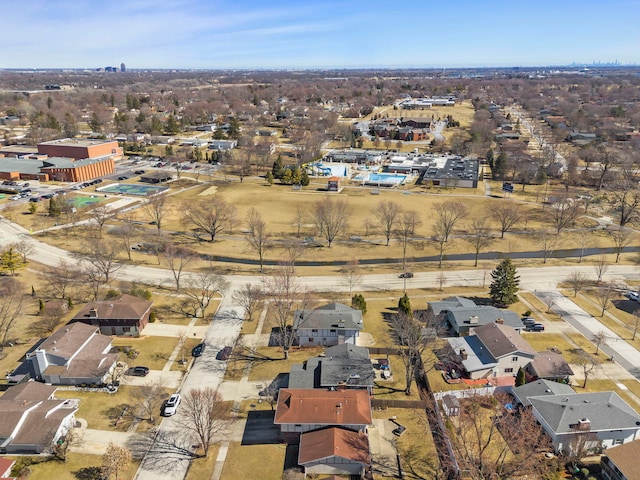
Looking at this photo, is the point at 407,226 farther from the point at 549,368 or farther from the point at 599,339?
the point at 549,368

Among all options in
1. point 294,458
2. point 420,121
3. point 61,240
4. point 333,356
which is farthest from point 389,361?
point 420,121

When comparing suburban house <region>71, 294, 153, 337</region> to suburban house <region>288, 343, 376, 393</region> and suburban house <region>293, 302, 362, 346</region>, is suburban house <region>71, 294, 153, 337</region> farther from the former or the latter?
suburban house <region>288, 343, 376, 393</region>

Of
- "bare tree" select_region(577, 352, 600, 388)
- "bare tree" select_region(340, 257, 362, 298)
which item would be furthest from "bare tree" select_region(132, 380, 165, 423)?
"bare tree" select_region(577, 352, 600, 388)

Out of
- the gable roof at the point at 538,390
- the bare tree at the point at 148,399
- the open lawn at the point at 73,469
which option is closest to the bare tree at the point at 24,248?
the bare tree at the point at 148,399

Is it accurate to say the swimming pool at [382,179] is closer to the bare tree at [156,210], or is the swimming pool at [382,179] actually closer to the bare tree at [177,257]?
the bare tree at [156,210]

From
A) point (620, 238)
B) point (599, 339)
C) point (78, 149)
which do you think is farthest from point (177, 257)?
point (78, 149)

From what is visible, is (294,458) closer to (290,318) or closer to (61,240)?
(290,318)

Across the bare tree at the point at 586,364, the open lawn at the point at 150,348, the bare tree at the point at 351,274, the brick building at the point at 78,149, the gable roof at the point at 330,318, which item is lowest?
the bare tree at the point at 586,364
